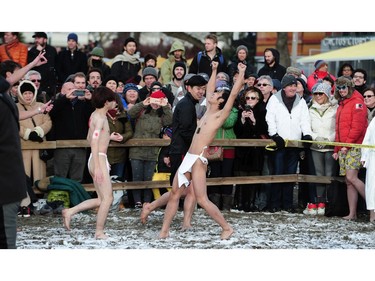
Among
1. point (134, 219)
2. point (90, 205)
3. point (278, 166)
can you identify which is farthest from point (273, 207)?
point (90, 205)

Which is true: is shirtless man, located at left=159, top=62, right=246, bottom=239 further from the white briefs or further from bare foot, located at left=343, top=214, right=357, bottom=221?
bare foot, located at left=343, top=214, right=357, bottom=221

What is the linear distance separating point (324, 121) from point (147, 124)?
8.65 feet

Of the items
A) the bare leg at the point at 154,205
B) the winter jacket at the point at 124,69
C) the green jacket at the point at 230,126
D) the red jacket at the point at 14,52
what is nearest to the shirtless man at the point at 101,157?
the bare leg at the point at 154,205

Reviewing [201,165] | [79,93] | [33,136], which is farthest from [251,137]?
[33,136]

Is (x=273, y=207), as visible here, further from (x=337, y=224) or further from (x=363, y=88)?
(x=363, y=88)

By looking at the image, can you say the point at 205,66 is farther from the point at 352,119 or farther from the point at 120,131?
the point at 352,119

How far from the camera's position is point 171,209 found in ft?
37.6

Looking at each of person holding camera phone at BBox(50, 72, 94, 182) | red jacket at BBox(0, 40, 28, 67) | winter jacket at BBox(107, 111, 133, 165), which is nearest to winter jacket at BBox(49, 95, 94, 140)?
person holding camera phone at BBox(50, 72, 94, 182)

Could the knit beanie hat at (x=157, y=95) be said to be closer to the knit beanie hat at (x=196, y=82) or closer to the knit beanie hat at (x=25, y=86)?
the knit beanie hat at (x=25, y=86)

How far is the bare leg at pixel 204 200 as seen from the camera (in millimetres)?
11203

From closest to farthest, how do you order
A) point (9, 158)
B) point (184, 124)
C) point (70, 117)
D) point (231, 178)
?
point (9, 158) → point (184, 124) → point (70, 117) → point (231, 178)

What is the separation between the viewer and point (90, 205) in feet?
38.3

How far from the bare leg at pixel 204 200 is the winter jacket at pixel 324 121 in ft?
10.2

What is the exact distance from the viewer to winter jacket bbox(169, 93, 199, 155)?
11844 millimetres
